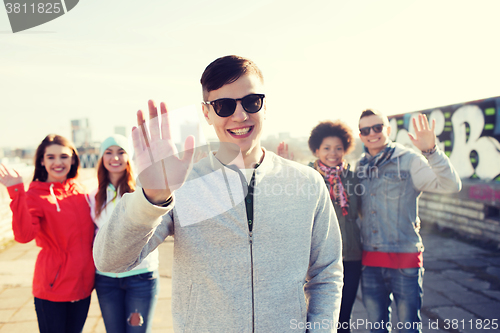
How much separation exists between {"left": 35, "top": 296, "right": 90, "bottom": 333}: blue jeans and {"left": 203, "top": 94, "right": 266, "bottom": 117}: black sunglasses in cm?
200

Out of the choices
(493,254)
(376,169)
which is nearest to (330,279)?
(376,169)

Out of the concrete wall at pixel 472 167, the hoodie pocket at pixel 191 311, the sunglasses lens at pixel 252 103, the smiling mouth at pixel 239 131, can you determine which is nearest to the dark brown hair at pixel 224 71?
the sunglasses lens at pixel 252 103

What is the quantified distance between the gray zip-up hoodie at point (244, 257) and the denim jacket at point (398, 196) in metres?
1.30

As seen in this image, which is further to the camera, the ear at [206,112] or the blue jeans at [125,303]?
the blue jeans at [125,303]

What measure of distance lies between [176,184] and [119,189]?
189 centimetres

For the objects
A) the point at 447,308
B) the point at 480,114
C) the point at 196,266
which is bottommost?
the point at 447,308

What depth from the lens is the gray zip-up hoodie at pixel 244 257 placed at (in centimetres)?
142

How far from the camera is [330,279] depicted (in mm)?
1600

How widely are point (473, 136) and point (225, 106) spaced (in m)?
7.25

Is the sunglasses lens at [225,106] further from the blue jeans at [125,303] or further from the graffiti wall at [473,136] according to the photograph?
the graffiti wall at [473,136]

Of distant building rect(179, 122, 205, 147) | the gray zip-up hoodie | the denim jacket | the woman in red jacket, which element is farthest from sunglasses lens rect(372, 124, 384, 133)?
the woman in red jacket

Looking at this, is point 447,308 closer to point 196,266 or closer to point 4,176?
point 196,266

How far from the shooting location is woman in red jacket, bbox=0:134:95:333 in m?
2.42

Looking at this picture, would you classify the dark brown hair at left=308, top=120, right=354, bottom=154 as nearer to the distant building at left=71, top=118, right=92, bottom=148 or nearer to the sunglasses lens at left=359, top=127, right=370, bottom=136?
the sunglasses lens at left=359, top=127, right=370, bottom=136
